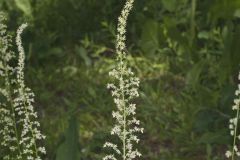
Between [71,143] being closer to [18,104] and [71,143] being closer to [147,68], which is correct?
[18,104]

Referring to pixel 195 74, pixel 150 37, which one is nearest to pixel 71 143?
pixel 195 74

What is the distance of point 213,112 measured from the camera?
3.49 metres

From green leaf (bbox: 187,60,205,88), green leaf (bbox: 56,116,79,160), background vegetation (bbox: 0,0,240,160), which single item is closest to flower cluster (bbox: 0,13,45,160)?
green leaf (bbox: 56,116,79,160)

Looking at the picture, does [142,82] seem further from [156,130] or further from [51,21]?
[51,21]

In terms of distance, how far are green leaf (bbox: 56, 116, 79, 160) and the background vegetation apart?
0.82 metres

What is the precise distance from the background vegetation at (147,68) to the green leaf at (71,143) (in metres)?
0.82

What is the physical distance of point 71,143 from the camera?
7.54 ft

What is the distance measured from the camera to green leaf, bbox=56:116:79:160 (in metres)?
2.29

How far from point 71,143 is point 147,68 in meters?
1.85

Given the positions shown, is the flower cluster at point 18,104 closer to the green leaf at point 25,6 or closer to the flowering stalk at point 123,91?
the flowering stalk at point 123,91

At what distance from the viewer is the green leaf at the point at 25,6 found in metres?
4.38

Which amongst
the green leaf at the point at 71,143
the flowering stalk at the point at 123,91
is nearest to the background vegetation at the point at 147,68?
the green leaf at the point at 71,143

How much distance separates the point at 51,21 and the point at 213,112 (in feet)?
5.09

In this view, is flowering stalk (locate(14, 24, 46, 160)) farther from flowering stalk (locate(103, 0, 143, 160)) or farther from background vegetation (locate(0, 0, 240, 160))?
background vegetation (locate(0, 0, 240, 160))
